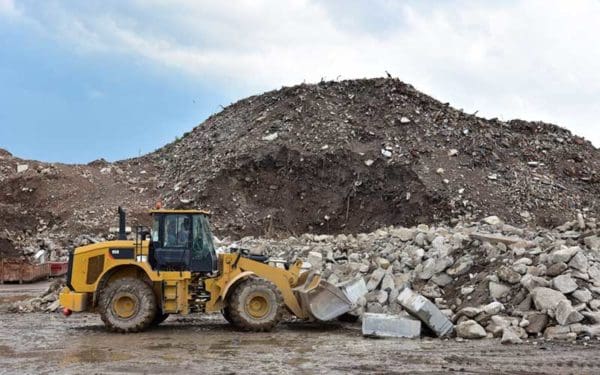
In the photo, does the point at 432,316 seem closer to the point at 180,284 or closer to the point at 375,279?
the point at 375,279

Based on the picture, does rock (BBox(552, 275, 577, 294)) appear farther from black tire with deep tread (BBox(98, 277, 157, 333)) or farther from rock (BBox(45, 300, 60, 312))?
rock (BBox(45, 300, 60, 312))

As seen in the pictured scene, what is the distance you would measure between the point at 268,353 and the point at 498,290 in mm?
4111

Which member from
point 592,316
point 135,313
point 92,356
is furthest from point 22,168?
point 592,316

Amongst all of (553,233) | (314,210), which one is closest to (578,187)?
(314,210)

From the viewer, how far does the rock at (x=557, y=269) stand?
10.7 meters

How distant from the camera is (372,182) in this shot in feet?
89.9

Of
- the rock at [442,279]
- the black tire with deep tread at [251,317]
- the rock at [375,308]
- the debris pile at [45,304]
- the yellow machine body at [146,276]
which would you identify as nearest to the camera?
the black tire with deep tread at [251,317]

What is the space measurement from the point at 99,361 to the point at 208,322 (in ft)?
13.1

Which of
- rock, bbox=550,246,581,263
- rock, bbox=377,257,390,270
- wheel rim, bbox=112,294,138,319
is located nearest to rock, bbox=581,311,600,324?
rock, bbox=550,246,581,263

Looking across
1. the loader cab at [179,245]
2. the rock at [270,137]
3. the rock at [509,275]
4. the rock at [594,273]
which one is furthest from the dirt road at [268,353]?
the rock at [270,137]

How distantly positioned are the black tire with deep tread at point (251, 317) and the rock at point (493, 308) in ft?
10.2

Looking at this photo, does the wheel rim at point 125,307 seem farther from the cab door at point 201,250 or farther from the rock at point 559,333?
the rock at point 559,333

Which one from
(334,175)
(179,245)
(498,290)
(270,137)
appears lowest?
(498,290)

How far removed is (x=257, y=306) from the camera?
1067 centimetres
